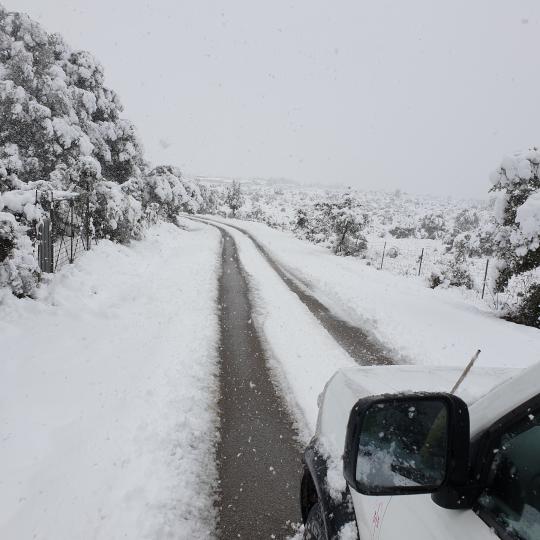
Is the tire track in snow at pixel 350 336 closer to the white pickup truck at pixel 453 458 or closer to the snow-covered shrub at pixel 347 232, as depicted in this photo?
the white pickup truck at pixel 453 458

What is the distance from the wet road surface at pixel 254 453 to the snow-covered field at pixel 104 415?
0.58ft

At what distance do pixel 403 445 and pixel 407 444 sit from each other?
1 centimetres

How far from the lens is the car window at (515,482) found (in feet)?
3.67

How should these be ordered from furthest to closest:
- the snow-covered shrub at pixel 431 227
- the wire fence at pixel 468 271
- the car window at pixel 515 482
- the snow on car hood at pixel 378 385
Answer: the snow-covered shrub at pixel 431 227 → the wire fence at pixel 468 271 → the snow on car hood at pixel 378 385 → the car window at pixel 515 482

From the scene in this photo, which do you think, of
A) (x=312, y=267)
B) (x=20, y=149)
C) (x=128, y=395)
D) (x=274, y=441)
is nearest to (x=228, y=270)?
(x=312, y=267)

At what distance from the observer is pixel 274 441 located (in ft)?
14.9

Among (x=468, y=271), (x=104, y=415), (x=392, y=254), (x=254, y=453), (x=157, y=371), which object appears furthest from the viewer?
(x=392, y=254)

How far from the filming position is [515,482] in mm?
1185

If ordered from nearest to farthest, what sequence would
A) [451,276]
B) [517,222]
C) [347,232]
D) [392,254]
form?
[517,222] < [451,276] < [347,232] < [392,254]

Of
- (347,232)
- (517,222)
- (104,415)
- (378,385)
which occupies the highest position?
(517,222)

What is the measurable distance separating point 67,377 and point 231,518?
3.52m

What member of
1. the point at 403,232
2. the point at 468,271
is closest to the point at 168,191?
the point at 468,271

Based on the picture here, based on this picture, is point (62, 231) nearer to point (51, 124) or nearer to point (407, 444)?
point (51, 124)

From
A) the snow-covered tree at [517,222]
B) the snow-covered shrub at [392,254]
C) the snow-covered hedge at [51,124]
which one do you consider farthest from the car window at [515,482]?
the snow-covered shrub at [392,254]
